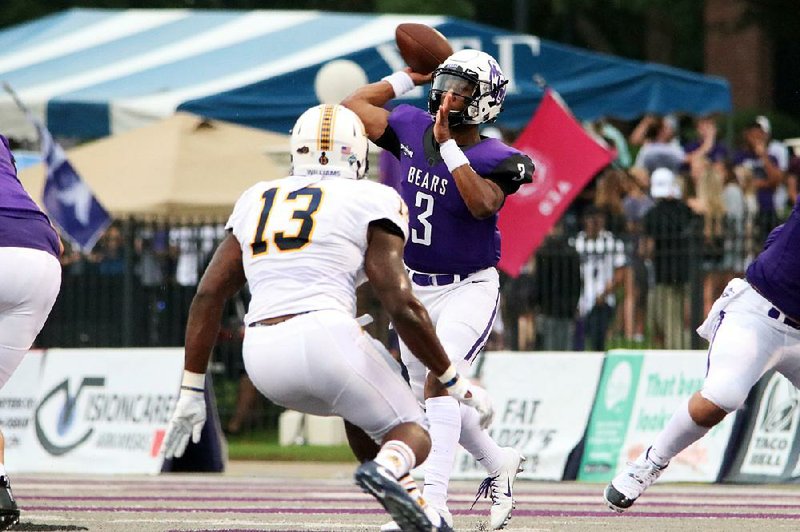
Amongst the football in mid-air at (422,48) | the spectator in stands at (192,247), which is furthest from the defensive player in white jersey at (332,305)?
the spectator in stands at (192,247)

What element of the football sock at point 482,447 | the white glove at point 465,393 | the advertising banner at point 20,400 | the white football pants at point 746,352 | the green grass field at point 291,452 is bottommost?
the green grass field at point 291,452

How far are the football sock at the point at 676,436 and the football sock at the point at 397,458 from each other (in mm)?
2488

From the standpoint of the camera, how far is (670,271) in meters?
16.2

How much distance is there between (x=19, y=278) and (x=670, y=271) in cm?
901

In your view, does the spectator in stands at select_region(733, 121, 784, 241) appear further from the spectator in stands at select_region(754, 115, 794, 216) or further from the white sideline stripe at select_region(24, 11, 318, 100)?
the white sideline stripe at select_region(24, 11, 318, 100)

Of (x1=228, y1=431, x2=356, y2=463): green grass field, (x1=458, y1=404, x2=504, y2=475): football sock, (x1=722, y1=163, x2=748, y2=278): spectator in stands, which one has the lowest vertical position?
(x1=228, y1=431, x2=356, y2=463): green grass field

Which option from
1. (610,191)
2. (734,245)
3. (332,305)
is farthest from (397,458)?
(610,191)

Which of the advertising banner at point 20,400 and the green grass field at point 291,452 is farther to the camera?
the green grass field at point 291,452

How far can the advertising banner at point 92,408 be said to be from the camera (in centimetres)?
1470

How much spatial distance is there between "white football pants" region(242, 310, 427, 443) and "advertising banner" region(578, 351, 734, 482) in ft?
22.6

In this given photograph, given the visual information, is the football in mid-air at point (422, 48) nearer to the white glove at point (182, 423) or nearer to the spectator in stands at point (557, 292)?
the white glove at point (182, 423)

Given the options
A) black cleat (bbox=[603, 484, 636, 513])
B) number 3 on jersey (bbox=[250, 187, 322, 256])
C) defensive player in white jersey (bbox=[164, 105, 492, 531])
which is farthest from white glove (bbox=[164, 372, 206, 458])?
black cleat (bbox=[603, 484, 636, 513])

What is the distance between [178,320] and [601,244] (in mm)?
4010

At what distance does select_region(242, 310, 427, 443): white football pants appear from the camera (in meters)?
6.66
